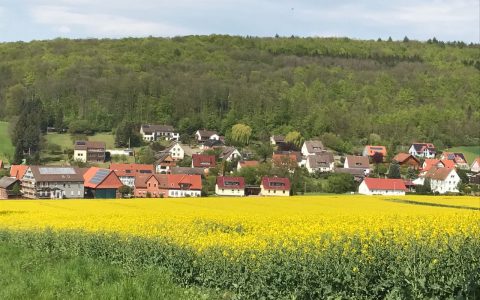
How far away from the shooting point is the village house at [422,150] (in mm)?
103938

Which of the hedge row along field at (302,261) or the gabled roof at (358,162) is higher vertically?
the hedge row along field at (302,261)

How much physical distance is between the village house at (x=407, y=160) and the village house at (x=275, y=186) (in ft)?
112

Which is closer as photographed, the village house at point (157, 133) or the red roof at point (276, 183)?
the red roof at point (276, 183)

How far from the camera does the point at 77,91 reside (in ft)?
407

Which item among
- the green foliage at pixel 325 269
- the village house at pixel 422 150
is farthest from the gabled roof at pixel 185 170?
the green foliage at pixel 325 269

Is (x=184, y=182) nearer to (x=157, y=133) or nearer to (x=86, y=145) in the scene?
(x=86, y=145)

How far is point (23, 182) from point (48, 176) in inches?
136

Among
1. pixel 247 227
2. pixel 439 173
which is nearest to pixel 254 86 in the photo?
pixel 439 173

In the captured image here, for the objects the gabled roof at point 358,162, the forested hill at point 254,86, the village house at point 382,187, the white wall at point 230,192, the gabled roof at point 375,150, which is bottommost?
the white wall at point 230,192

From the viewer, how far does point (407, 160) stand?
308ft

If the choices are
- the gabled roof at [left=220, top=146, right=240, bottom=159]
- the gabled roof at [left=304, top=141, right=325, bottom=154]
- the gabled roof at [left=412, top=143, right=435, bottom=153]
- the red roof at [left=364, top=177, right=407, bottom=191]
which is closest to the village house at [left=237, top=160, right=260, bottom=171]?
the gabled roof at [left=220, top=146, right=240, bottom=159]

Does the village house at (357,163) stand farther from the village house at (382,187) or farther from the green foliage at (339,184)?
the green foliage at (339,184)

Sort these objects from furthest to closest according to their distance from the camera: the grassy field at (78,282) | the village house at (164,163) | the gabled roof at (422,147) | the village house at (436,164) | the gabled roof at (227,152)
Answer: the gabled roof at (422,147), the gabled roof at (227,152), the village house at (436,164), the village house at (164,163), the grassy field at (78,282)

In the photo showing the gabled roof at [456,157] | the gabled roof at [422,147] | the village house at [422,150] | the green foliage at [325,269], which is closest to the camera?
the green foliage at [325,269]
